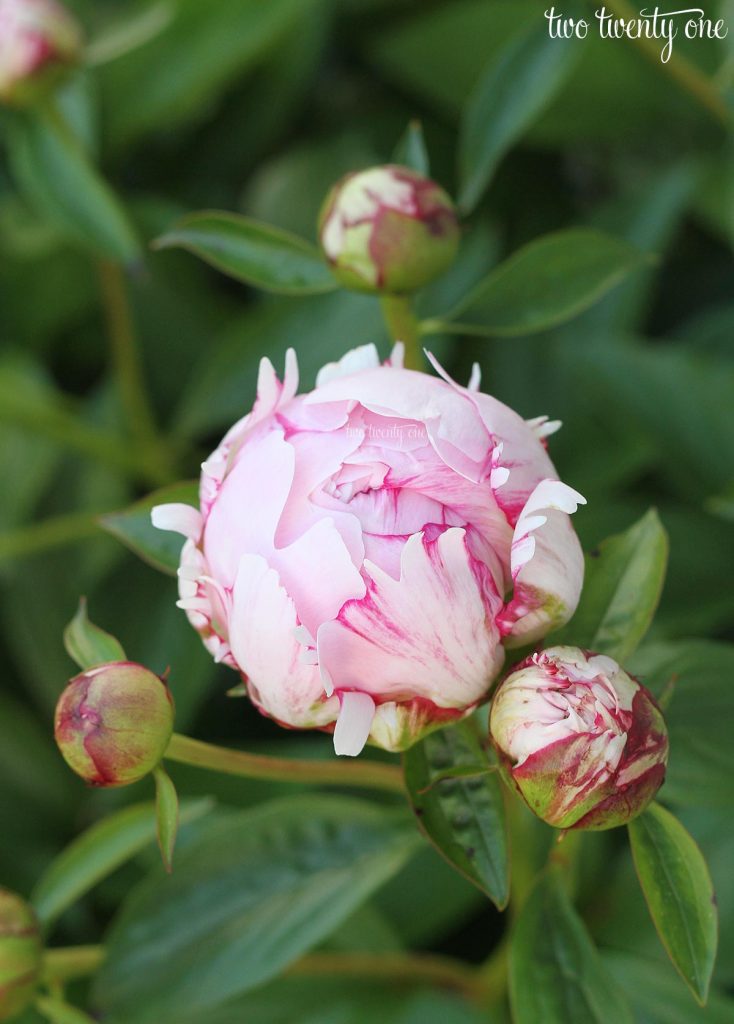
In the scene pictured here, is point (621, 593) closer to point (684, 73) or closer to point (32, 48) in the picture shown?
point (684, 73)

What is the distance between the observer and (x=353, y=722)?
500 millimetres

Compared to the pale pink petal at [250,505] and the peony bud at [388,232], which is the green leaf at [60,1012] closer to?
the pale pink petal at [250,505]

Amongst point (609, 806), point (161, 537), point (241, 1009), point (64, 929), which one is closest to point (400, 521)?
point (609, 806)

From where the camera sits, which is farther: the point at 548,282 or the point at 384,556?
the point at 548,282

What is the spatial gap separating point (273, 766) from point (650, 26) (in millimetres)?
700

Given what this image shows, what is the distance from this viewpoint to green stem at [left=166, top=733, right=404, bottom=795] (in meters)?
0.59

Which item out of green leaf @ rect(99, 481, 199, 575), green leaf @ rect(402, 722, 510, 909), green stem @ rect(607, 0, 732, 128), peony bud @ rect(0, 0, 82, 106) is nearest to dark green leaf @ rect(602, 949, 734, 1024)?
green leaf @ rect(402, 722, 510, 909)

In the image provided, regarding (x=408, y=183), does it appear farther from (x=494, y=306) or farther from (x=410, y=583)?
(x=410, y=583)

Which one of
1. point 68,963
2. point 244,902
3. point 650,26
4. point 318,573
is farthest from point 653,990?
point 650,26

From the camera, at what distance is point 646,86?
3.93 feet

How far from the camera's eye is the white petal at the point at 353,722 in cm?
49

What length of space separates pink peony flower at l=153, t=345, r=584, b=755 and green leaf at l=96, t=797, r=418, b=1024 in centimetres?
25

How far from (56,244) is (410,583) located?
0.88 m

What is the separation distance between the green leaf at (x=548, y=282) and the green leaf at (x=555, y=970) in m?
0.34
